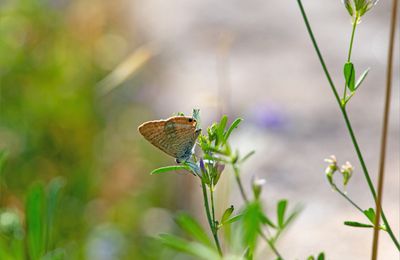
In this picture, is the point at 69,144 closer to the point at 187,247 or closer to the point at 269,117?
the point at 269,117

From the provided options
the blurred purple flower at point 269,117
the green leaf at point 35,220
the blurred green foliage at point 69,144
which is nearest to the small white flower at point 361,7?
the green leaf at point 35,220

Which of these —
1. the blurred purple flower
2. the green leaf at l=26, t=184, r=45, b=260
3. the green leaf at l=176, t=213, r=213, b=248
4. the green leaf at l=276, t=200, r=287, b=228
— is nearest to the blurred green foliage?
the blurred purple flower

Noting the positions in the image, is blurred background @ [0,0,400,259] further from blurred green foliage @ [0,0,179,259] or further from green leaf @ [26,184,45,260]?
green leaf @ [26,184,45,260]

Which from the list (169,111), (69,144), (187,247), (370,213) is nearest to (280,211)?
(370,213)

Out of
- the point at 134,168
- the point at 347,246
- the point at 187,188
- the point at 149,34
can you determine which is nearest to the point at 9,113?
the point at 134,168

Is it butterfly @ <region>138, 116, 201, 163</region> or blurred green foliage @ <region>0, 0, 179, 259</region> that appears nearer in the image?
butterfly @ <region>138, 116, 201, 163</region>

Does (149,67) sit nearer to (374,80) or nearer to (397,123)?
(374,80)
